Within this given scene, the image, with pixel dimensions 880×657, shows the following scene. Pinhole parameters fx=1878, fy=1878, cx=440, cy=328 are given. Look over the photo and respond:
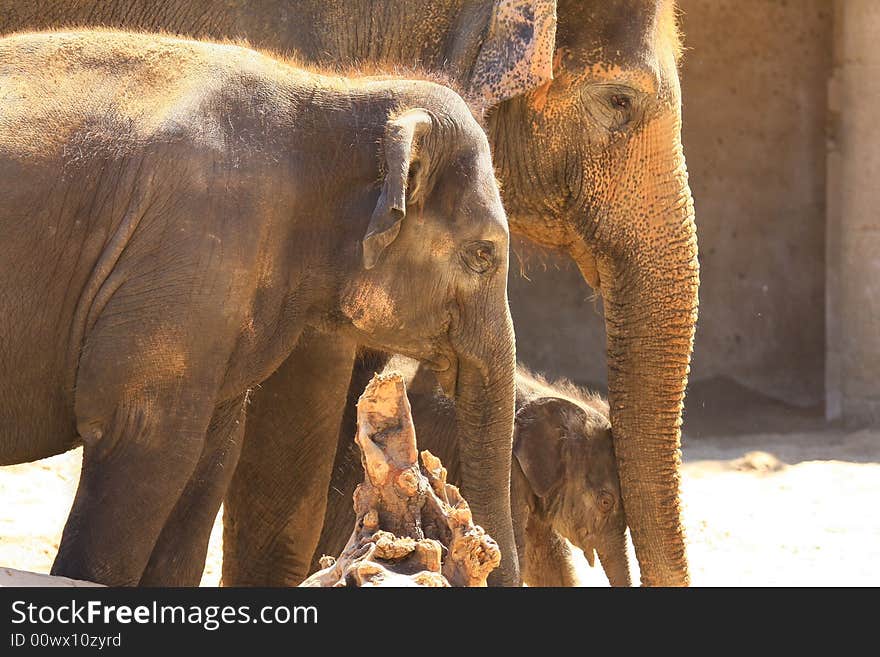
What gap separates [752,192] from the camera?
1105 cm

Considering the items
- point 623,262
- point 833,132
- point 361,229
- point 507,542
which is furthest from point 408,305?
point 833,132

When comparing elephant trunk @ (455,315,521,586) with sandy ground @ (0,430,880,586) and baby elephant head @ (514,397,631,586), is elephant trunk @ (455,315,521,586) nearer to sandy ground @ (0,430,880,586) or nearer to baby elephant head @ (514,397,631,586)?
baby elephant head @ (514,397,631,586)

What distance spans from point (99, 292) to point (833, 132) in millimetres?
7096

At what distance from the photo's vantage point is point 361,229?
172 inches

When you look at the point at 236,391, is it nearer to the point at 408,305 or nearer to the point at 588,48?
the point at 408,305

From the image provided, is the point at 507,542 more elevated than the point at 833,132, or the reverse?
the point at 833,132

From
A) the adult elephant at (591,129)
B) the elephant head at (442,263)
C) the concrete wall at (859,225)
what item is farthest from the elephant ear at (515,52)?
the concrete wall at (859,225)

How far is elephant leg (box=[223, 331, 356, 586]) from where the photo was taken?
5289 millimetres

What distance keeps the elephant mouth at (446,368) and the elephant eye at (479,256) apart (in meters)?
0.26

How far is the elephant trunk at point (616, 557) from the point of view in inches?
236

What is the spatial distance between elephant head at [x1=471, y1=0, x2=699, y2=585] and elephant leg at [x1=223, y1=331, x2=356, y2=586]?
3.00ft

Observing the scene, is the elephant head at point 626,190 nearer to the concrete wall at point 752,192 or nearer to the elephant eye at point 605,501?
the elephant eye at point 605,501

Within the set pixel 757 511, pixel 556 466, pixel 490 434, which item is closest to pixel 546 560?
pixel 556 466

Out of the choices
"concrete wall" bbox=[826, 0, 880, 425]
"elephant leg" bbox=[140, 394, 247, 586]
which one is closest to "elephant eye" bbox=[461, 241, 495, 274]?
"elephant leg" bbox=[140, 394, 247, 586]
